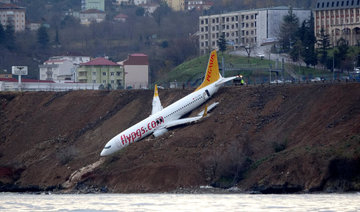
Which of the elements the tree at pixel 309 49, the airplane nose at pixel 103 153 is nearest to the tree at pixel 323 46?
the tree at pixel 309 49

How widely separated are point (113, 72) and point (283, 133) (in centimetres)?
8486

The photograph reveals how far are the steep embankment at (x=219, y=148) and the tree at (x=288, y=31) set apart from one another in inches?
2100

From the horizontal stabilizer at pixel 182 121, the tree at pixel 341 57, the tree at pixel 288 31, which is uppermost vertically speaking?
the tree at pixel 288 31

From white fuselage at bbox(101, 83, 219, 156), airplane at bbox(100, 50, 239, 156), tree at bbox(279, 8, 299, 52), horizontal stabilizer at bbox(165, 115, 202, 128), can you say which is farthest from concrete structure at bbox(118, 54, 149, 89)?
horizontal stabilizer at bbox(165, 115, 202, 128)

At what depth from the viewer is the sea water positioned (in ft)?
238

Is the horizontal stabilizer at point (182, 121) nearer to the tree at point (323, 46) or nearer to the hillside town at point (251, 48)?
the hillside town at point (251, 48)

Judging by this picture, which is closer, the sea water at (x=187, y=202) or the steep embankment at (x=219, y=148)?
the sea water at (x=187, y=202)

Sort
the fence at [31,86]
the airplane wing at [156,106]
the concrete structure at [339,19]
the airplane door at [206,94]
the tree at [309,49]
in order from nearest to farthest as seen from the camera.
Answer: the airplane wing at [156,106] < the airplane door at [206,94] < the fence at [31,86] < the tree at [309,49] < the concrete structure at [339,19]

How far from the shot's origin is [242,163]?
3762 inches

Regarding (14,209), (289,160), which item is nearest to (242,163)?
(289,160)

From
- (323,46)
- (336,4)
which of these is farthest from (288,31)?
(323,46)

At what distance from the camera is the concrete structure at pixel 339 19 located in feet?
552

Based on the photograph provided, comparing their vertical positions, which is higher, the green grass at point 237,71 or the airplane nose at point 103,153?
the green grass at point 237,71

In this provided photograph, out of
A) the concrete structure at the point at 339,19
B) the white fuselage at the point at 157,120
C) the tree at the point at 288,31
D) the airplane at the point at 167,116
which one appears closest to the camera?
the white fuselage at the point at 157,120
